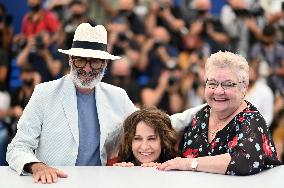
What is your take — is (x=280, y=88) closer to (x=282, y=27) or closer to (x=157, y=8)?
(x=282, y=27)

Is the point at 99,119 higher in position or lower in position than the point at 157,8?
lower

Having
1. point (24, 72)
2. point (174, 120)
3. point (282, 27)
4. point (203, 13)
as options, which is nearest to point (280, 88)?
point (282, 27)

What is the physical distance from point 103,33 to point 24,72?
326 cm

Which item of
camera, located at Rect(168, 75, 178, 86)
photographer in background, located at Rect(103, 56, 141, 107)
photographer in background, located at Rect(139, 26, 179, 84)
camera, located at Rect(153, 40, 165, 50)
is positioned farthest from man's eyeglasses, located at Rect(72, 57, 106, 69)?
camera, located at Rect(153, 40, 165, 50)

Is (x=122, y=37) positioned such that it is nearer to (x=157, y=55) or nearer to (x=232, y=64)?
(x=157, y=55)

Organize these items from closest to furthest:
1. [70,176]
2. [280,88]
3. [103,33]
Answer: [70,176] < [103,33] < [280,88]

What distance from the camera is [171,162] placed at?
3.14m

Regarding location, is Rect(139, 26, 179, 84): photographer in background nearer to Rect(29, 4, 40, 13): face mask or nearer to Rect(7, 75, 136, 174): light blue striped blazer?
Rect(29, 4, 40, 13): face mask

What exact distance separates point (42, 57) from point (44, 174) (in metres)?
4.08

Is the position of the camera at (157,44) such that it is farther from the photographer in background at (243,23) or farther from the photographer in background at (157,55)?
the photographer in background at (243,23)

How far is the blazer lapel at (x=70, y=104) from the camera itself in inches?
134

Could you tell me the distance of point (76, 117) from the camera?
344 cm

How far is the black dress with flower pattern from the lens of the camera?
3002 mm

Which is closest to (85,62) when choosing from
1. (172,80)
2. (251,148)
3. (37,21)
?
(251,148)
